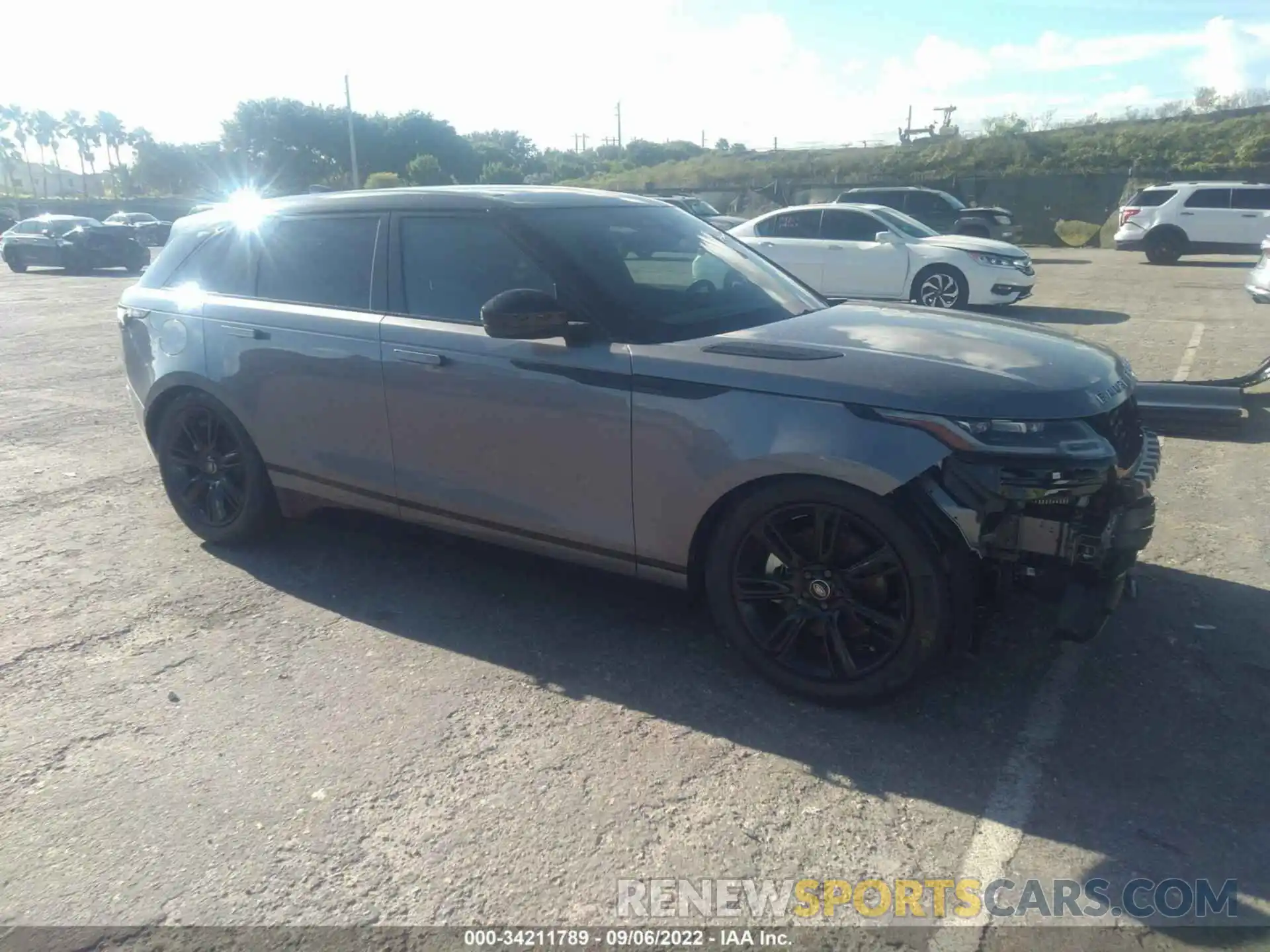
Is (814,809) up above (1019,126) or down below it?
below

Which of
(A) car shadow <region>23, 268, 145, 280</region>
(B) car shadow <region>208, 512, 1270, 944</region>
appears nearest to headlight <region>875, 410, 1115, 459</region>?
(B) car shadow <region>208, 512, 1270, 944</region>

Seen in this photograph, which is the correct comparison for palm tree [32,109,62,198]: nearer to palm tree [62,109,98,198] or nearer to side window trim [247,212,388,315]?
palm tree [62,109,98,198]

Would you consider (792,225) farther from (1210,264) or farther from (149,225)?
(149,225)

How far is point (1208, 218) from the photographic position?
22406 mm

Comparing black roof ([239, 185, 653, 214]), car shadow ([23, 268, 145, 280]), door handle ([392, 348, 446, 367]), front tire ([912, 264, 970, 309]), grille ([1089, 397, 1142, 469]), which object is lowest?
car shadow ([23, 268, 145, 280])

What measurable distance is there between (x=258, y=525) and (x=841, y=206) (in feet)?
36.3

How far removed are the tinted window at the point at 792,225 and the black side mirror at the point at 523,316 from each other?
439 inches

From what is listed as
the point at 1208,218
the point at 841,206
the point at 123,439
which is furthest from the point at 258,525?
the point at 1208,218

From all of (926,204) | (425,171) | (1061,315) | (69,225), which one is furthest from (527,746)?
(425,171)

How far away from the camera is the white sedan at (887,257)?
12914mm

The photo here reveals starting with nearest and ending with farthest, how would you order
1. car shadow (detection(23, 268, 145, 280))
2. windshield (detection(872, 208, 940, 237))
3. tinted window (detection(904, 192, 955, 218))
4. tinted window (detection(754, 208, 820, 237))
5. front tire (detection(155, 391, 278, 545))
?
front tire (detection(155, 391, 278, 545)) → windshield (detection(872, 208, 940, 237)) → tinted window (detection(754, 208, 820, 237)) → tinted window (detection(904, 192, 955, 218)) → car shadow (detection(23, 268, 145, 280))

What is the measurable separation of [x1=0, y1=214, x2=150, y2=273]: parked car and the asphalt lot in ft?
78.4

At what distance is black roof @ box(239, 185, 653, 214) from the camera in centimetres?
419

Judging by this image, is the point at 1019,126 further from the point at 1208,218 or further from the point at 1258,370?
the point at 1258,370
